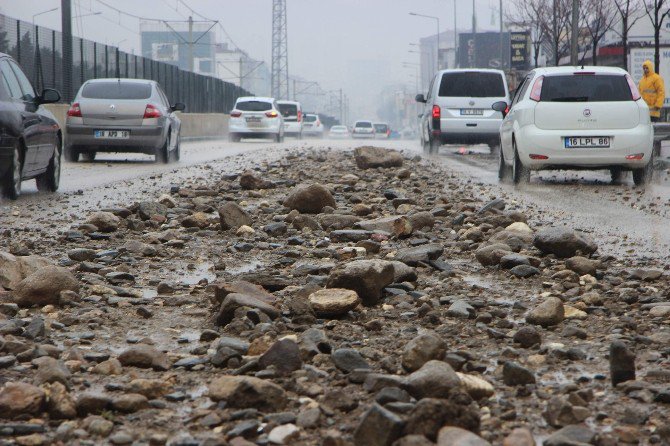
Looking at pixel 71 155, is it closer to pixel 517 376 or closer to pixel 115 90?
pixel 115 90

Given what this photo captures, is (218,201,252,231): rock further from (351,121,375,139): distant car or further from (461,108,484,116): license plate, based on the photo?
(351,121,375,139): distant car

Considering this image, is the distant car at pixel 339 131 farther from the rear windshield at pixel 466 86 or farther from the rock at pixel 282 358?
the rock at pixel 282 358

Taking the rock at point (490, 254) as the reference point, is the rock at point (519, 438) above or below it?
below

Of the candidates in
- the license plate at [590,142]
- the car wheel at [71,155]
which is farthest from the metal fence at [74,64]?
the license plate at [590,142]

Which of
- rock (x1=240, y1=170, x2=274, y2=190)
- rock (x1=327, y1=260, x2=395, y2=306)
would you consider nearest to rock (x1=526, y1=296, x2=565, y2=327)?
rock (x1=327, y1=260, x2=395, y2=306)

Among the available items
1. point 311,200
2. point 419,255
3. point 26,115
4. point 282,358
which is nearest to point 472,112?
point 26,115

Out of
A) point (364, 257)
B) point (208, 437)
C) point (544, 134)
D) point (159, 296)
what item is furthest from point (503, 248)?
point (544, 134)

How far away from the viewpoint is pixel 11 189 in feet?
41.7

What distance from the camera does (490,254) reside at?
7.48 m

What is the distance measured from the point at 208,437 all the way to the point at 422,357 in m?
1.16

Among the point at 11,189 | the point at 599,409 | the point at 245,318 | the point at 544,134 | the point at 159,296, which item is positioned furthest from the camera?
the point at 544,134

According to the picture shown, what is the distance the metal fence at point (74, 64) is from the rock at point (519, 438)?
2513cm

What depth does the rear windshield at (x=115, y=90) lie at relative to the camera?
72.8 ft

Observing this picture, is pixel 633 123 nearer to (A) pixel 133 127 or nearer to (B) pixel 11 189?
(B) pixel 11 189
